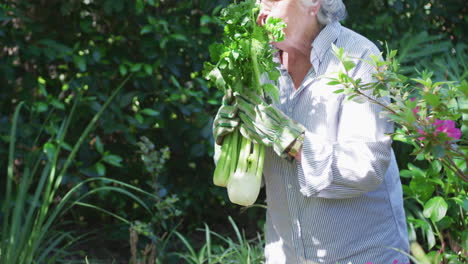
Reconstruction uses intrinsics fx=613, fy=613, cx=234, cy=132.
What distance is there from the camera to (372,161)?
5.27ft

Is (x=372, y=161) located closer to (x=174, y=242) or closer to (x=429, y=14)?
(x=174, y=242)

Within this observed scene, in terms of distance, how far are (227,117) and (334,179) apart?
1.14 ft

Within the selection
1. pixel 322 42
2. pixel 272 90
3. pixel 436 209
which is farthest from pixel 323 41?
pixel 436 209

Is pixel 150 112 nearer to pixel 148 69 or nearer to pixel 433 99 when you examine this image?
pixel 148 69

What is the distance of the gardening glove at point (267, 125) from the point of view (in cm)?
163

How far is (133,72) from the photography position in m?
3.39

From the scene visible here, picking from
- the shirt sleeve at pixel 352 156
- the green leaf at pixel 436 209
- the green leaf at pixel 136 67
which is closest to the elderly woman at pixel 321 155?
the shirt sleeve at pixel 352 156

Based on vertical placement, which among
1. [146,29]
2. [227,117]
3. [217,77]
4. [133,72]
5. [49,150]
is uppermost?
[217,77]

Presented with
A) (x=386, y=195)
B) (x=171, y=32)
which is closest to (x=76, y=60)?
(x=171, y=32)

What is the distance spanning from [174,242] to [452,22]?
234 cm

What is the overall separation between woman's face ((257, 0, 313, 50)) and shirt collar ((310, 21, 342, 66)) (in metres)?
0.05

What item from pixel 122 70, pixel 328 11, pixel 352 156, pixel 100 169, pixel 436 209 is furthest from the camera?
pixel 122 70

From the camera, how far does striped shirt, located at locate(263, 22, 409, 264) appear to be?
163 cm

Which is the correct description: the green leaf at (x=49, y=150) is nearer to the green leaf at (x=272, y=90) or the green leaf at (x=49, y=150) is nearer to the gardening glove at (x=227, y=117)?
the gardening glove at (x=227, y=117)
